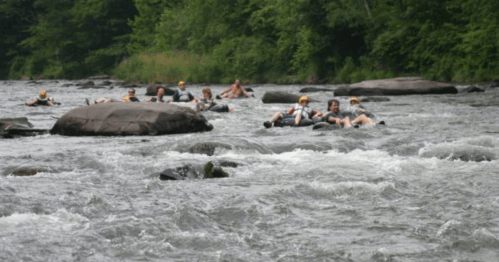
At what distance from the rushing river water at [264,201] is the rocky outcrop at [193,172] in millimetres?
200

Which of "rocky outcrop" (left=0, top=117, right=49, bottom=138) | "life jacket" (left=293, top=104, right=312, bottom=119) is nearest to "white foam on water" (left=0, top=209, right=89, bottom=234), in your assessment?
"rocky outcrop" (left=0, top=117, right=49, bottom=138)

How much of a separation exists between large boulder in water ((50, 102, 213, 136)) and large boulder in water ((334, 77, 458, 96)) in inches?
495

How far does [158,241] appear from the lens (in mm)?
6559

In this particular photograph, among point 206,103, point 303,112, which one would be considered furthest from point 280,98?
point 303,112

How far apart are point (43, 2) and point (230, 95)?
4961 centimetres

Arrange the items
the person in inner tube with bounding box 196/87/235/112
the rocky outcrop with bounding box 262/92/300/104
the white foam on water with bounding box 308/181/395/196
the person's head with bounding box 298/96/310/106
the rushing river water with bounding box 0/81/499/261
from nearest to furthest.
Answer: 1. the rushing river water with bounding box 0/81/499/261
2. the white foam on water with bounding box 308/181/395/196
3. the person's head with bounding box 298/96/310/106
4. the person in inner tube with bounding box 196/87/235/112
5. the rocky outcrop with bounding box 262/92/300/104

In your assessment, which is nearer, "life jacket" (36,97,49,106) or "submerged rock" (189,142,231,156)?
"submerged rock" (189,142,231,156)

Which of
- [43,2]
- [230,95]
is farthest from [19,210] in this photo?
[43,2]

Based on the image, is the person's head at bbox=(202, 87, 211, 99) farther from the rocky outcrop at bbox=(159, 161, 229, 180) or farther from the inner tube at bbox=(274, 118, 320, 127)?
the rocky outcrop at bbox=(159, 161, 229, 180)

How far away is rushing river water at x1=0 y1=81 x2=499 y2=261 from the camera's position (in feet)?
20.8

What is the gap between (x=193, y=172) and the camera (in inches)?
388

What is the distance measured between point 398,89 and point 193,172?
63.0ft

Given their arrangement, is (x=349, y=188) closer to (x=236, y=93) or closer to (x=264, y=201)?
(x=264, y=201)

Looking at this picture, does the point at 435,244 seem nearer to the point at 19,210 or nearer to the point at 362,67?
the point at 19,210
